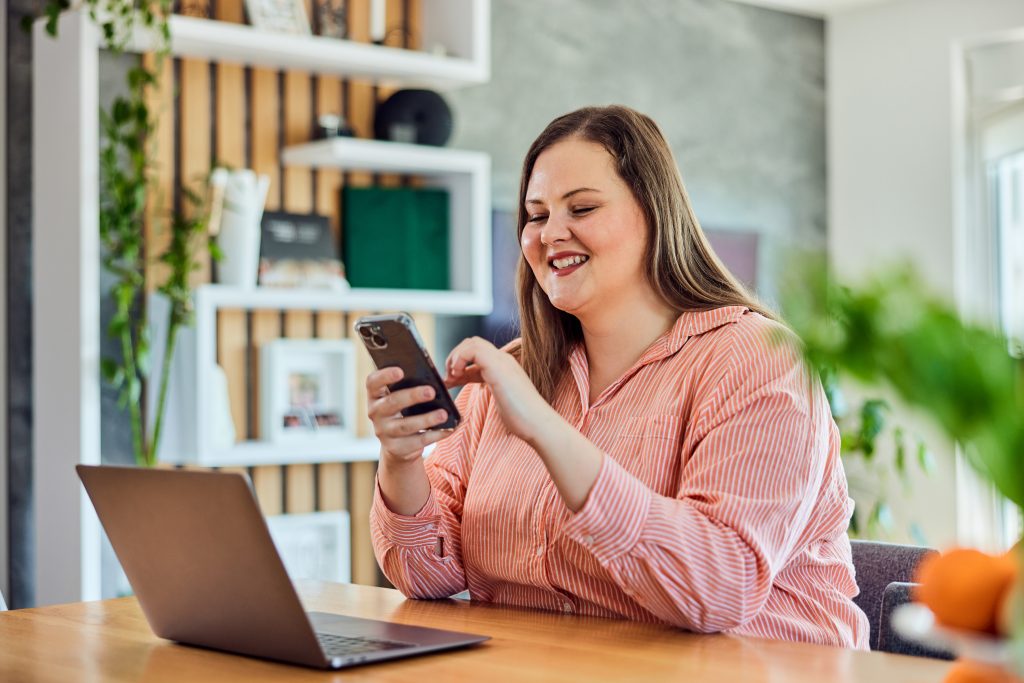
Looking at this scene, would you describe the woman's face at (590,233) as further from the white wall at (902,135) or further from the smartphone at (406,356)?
the white wall at (902,135)

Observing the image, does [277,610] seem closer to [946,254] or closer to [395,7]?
[395,7]

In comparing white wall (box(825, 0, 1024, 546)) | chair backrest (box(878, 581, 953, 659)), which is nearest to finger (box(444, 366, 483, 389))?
chair backrest (box(878, 581, 953, 659))

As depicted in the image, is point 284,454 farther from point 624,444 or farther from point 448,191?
point 624,444

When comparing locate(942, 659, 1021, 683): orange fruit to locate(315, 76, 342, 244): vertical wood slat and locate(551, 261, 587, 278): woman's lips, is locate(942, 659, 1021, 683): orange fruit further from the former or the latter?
locate(315, 76, 342, 244): vertical wood slat

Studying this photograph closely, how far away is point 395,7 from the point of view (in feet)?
14.4

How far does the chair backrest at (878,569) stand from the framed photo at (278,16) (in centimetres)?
247

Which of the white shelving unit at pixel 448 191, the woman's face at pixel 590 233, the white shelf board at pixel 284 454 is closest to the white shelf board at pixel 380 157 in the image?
the white shelving unit at pixel 448 191

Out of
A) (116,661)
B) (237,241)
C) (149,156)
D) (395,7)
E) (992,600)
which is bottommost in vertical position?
(116,661)

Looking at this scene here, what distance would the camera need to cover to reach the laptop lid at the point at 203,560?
1.38 m

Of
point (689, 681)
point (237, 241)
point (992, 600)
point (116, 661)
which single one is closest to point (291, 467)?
point (237, 241)

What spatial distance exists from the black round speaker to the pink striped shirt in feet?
6.75

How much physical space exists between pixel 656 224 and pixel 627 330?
17cm

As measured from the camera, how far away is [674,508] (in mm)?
1633

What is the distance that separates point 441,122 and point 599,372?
7.37 ft
